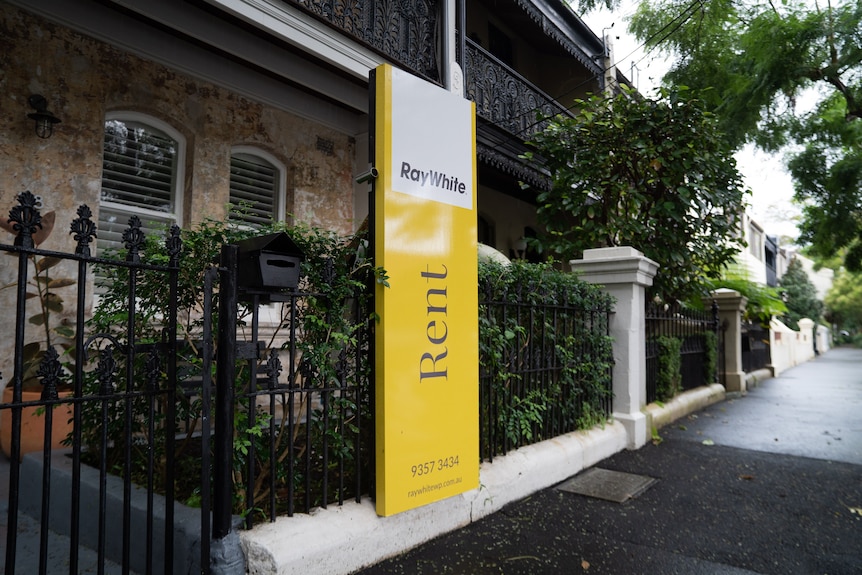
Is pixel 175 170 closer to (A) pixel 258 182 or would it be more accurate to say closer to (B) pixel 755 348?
(A) pixel 258 182

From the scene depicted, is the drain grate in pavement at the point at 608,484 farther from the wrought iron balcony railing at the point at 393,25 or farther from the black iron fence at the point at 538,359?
the wrought iron balcony railing at the point at 393,25

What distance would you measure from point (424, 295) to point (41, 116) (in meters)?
4.43

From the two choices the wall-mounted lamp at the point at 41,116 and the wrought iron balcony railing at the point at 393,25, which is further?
the wrought iron balcony railing at the point at 393,25

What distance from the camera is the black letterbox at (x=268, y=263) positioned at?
2631 mm

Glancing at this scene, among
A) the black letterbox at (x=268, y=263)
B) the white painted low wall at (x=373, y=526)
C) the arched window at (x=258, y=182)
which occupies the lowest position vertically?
the white painted low wall at (x=373, y=526)

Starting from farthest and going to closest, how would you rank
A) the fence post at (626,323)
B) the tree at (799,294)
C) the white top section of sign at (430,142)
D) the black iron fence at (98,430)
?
the tree at (799,294)
the fence post at (626,323)
the white top section of sign at (430,142)
the black iron fence at (98,430)

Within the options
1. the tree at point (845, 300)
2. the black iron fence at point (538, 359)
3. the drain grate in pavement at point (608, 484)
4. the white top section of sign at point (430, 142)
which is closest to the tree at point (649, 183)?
the black iron fence at point (538, 359)

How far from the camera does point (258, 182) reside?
743 centimetres

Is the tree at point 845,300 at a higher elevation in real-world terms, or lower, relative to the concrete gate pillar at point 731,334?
higher

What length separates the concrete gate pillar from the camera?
10.9m

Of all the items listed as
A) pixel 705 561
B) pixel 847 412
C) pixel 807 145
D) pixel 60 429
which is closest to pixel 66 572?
pixel 60 429

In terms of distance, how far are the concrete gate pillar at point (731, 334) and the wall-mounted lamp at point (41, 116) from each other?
10873mm

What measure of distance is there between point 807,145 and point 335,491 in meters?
10.6

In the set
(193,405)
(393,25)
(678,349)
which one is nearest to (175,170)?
(393,25)
